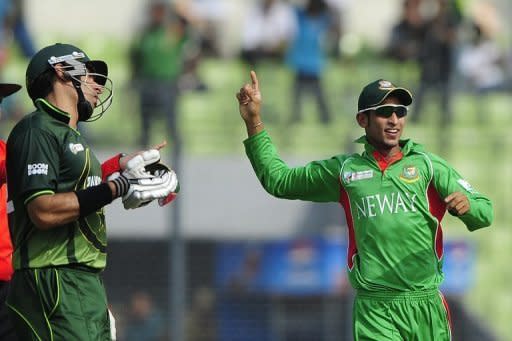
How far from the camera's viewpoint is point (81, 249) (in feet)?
18.8

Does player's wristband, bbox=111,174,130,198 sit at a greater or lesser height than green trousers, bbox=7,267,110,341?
greater

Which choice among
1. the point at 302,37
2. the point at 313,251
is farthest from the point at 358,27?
the point at 313,251

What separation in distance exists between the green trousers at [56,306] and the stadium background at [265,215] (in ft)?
19.5

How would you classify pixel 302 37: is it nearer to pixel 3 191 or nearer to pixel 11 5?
pixel 11 5

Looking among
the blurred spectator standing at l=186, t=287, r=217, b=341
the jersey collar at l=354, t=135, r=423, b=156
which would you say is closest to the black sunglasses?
the jersey collar at l=354, t=135, r=423, b=156

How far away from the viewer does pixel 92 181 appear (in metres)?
5.80

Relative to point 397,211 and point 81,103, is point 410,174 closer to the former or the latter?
point 397,211

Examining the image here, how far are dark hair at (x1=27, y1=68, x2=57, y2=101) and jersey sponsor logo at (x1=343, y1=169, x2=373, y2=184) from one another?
152 centimetres

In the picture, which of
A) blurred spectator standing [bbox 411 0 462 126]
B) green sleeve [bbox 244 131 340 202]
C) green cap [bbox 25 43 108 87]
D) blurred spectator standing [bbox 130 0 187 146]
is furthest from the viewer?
blurred spectator standing [bbox 130 0 187 146]

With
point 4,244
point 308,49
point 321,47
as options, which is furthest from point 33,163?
point 321,47

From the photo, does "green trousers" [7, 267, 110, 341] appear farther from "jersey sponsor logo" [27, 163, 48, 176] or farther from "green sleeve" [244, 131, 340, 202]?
"green sleeve" [244, 131, 340, 202]

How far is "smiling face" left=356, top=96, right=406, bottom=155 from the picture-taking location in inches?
247

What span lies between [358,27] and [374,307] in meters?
13.8

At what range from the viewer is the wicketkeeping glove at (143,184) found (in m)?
5.72
